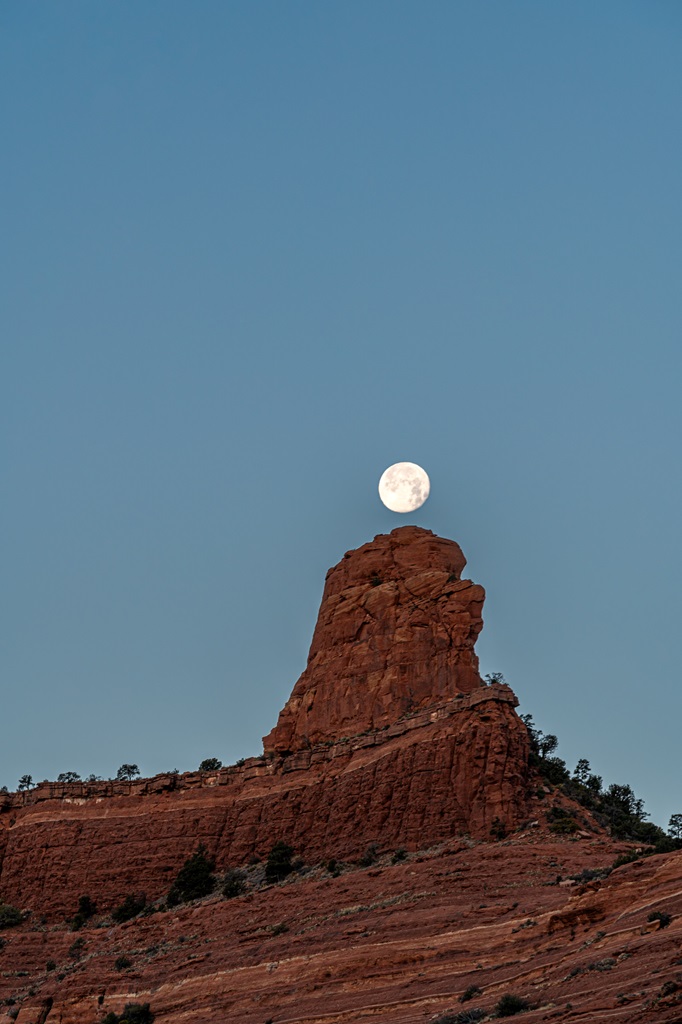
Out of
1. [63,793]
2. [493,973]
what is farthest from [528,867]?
[63,793]

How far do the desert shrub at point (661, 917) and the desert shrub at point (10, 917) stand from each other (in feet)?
148

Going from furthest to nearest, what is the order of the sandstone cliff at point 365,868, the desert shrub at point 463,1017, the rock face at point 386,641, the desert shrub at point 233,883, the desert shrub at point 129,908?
the rock face at point 386,641 → the desert shrub at point 129,908 → the desert shrub at point 233,883 → the sandstone cliff at point 365,868 → the desert shrub at point 463,1017

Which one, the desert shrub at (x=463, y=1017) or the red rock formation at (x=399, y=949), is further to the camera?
the desert shrub at (x=463, y=1017)

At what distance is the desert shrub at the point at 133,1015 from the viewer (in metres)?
53.5

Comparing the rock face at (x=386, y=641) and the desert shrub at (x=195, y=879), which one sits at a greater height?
the rock face at (x=386, y=641)

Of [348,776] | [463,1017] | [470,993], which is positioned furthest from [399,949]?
[348,776]

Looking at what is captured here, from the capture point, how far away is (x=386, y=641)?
74625 mm

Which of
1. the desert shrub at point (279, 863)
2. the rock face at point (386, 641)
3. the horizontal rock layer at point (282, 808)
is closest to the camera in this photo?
Answer: the horizontal rock layer at point (282, 808)

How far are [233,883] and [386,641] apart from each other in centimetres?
1461

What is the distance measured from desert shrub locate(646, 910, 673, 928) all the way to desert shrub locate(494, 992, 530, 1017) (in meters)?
3.78

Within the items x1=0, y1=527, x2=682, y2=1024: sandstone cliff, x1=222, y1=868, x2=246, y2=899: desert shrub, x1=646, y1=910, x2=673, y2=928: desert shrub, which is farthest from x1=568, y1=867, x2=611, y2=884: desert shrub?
x1=222, y1=868, x2=246, y2=899: desert shrub

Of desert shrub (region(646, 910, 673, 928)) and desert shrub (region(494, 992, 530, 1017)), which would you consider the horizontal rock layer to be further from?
desert shrub (region(494, 992, 530, 1017))

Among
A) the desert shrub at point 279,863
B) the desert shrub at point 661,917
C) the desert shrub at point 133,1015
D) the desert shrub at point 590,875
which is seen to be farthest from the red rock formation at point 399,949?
the desert shrub at point 279,863

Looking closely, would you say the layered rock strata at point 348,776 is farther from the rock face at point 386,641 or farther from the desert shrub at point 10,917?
the desert shrub at point 10,917
